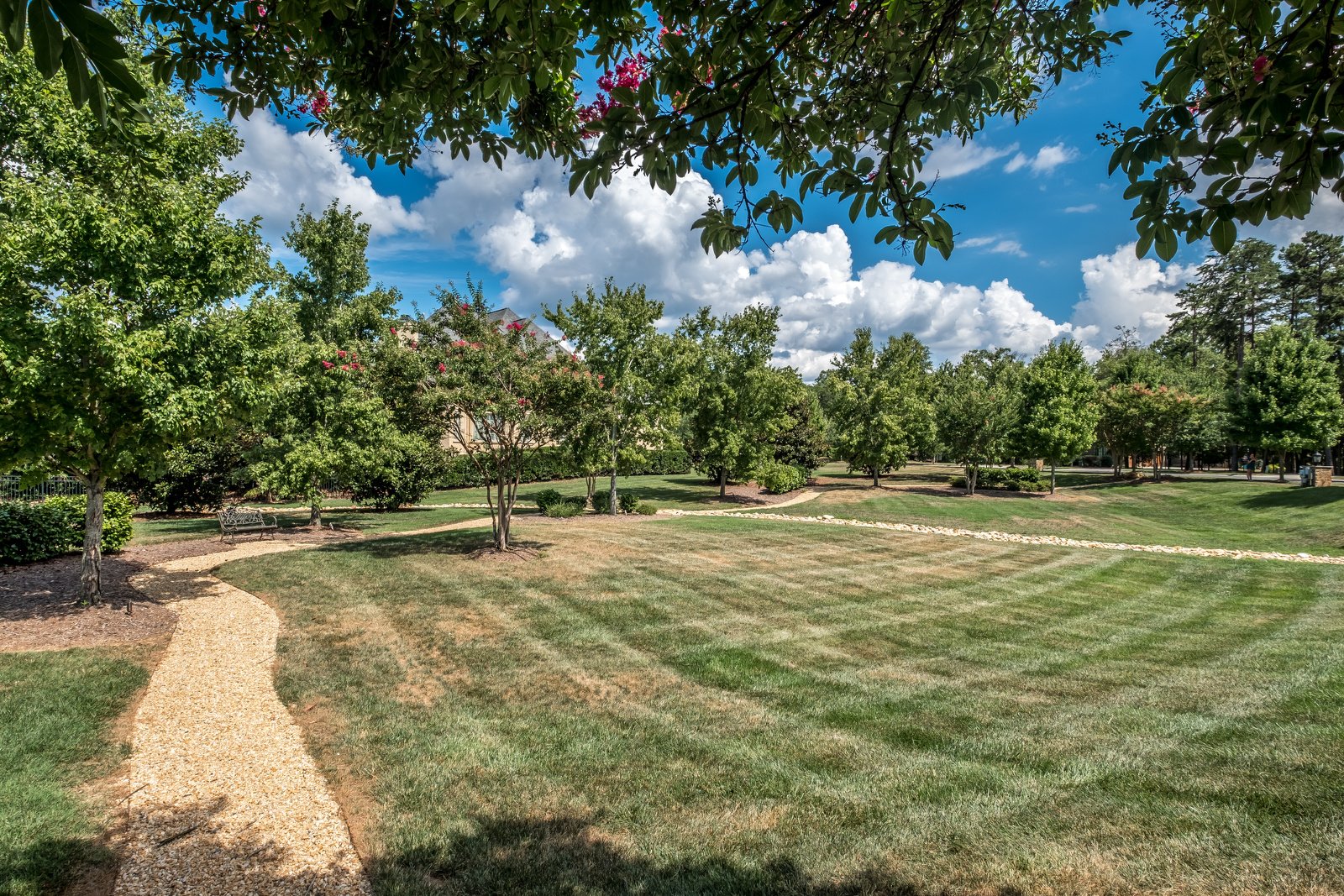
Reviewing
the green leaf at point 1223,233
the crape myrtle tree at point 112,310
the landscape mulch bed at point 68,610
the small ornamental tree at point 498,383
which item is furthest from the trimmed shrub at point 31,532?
the green leaf at point 1223,233

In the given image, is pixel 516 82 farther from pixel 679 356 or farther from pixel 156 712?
pixel 679 356

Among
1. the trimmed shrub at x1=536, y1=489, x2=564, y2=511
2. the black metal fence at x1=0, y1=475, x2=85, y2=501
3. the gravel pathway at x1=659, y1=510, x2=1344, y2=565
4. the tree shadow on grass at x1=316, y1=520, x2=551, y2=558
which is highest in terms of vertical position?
the black metal fence at x1=0, y1=475, x2=85, y2=501

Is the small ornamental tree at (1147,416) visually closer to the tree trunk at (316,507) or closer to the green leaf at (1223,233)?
the green leaf at (1223,233)

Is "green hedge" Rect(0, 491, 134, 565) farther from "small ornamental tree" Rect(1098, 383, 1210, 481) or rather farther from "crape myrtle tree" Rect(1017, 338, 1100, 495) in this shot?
"small ornamental tree" Rect(1098, 383, 1210, 481)

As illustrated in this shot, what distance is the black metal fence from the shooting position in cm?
1527

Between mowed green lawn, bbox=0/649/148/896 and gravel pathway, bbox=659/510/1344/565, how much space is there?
17596 millimetres

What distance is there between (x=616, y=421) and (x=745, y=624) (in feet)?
40.2

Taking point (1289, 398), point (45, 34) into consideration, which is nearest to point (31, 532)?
point (45, 34)

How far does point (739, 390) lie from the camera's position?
26.1m

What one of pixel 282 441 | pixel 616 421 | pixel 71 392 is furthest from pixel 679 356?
pixel 71 392

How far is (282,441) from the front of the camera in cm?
1527

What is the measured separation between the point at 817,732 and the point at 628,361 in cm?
1709

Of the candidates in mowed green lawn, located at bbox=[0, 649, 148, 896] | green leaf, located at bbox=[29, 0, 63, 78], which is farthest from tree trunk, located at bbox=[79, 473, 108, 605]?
green leaf, located at bbox=[29, 0, 63, 78]

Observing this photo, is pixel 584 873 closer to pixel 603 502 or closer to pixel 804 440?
pixel 603 502
